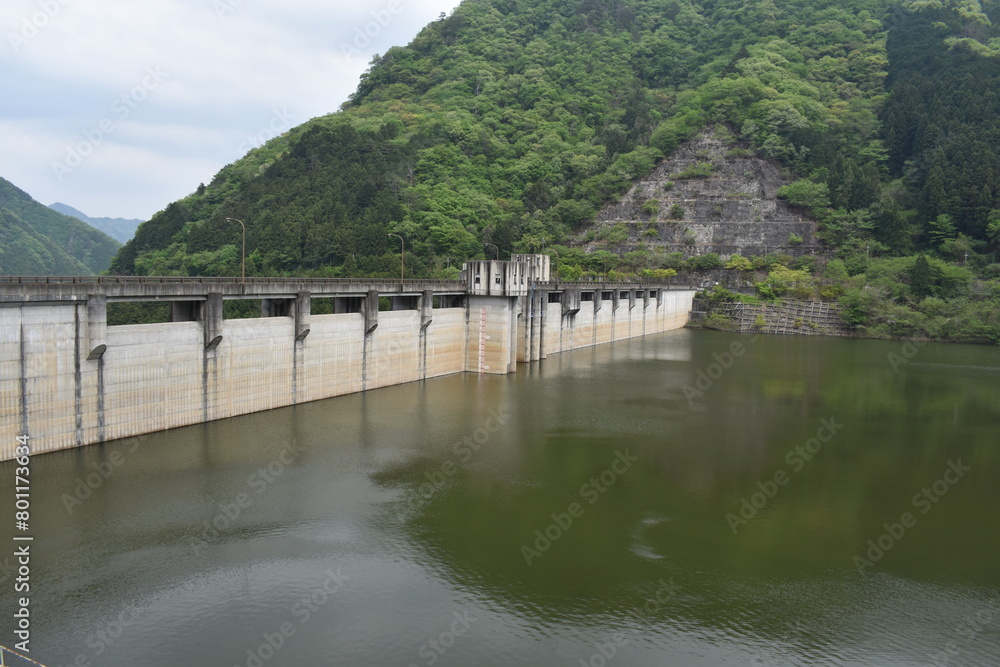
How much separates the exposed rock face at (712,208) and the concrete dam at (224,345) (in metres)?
49.7

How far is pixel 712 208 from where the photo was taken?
104m

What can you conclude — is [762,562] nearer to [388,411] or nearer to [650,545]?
[650,545]

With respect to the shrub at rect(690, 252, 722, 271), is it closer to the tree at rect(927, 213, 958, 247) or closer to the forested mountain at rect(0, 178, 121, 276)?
the tree at rect(927, 213, 958, 247)

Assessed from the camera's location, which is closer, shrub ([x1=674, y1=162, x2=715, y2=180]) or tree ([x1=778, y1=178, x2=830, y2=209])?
tree ([x1=778, y1=178, x2=830, y2=209])

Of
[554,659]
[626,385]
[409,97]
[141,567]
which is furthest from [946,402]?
[409,97]

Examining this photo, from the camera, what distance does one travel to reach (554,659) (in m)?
16.2

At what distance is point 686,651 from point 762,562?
5.60 metres
